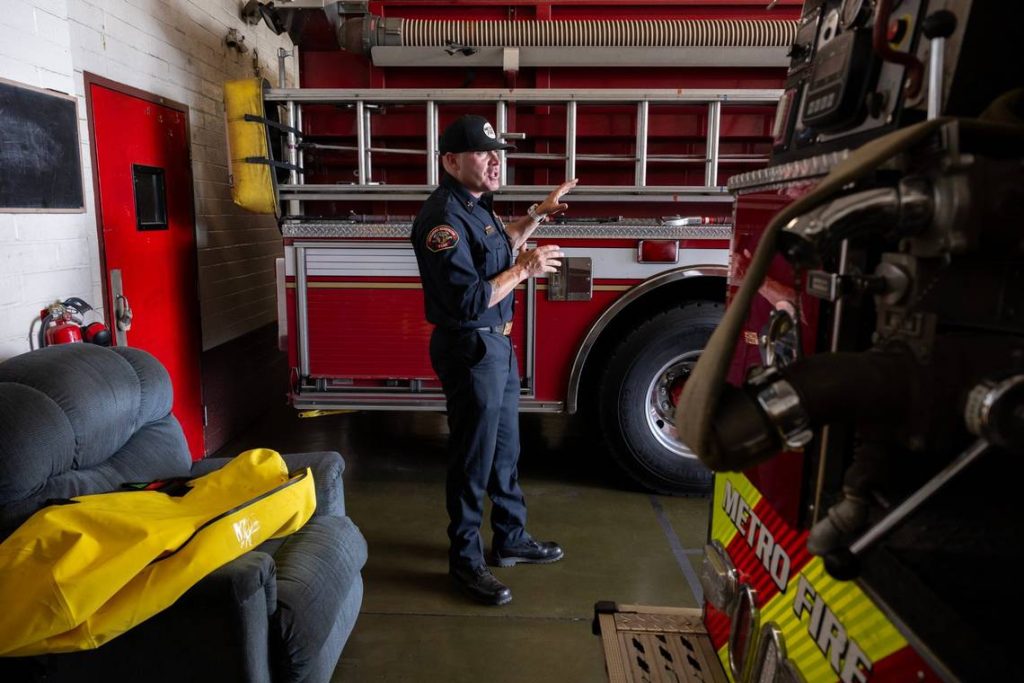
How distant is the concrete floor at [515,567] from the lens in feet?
8.01

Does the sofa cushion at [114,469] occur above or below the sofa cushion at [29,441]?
below

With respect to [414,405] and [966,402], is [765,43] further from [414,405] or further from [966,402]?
[966,402]

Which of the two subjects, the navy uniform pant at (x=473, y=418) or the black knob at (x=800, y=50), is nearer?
the black knob at (x=800, y=50)

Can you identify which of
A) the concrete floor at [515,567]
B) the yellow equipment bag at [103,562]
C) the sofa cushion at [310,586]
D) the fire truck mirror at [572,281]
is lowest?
the concrete floor at [515,567]

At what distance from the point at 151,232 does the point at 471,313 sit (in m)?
2.22

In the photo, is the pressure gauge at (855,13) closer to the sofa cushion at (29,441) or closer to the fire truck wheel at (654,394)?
the sofa cushion at (29,441)

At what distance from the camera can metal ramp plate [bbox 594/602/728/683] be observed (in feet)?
4.94

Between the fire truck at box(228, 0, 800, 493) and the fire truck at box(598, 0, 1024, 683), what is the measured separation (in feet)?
8.00

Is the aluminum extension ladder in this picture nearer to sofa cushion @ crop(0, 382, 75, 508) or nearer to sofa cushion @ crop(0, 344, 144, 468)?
sofa cushion @ crop(0, 344, 144, 468)

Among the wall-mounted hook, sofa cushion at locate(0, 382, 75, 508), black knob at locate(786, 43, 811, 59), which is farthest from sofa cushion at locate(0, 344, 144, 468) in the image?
the wall-mounted hook

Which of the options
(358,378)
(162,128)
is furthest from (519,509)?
(162,128)

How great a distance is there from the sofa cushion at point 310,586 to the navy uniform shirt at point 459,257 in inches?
33.2

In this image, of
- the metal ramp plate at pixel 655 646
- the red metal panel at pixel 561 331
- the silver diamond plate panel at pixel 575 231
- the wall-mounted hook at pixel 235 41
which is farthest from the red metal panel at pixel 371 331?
the wall-mounted hook at pixel 235 41

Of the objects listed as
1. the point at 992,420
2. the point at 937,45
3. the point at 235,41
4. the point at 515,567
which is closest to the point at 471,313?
the point at 515,567
